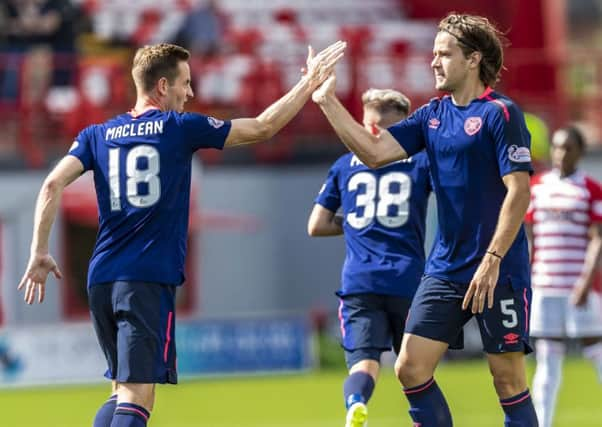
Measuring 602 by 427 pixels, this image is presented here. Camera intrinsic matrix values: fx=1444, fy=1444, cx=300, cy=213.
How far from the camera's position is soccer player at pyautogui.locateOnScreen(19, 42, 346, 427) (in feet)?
22.4

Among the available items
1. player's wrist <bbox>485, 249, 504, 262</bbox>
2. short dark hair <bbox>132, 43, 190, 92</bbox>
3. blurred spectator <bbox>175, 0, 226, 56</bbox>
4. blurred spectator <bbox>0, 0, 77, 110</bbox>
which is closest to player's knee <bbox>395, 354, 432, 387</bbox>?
player's wrist <bbox>485, 249, 504, 262</bbox>

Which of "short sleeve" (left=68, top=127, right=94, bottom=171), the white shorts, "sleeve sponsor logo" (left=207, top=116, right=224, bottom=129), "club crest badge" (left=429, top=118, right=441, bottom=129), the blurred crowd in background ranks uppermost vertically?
the blurred crowd in background

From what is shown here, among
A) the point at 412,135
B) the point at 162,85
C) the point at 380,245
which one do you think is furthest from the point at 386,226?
the point at 162,85

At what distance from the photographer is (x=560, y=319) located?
31.7 ft

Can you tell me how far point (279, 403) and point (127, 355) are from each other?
A: 6.99m

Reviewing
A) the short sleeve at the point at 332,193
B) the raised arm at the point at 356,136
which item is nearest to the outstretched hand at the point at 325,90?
the raised arm at the point at 356,136

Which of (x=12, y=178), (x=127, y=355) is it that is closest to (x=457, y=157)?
(x=127, y=355)

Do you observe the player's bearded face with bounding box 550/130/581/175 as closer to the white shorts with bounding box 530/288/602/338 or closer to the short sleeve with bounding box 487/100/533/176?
the white shorts with bounding box 530/288/602/338

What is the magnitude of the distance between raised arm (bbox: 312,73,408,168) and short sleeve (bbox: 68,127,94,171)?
44.2 inches

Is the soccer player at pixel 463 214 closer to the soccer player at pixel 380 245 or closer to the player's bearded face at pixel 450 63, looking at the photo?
the player's bearded face at pixel 450 63

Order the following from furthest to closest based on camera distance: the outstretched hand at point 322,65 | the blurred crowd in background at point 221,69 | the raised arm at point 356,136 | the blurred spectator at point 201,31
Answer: the blurred spectator at point 201,31 → the blurred crowd in background at point 221,69 → the outstretched hand at point 322,65 → the raised arm at point 356,136

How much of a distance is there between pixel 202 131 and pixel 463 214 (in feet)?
4.32

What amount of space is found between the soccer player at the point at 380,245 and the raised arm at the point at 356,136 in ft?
4.13

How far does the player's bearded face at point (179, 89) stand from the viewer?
706 cm
